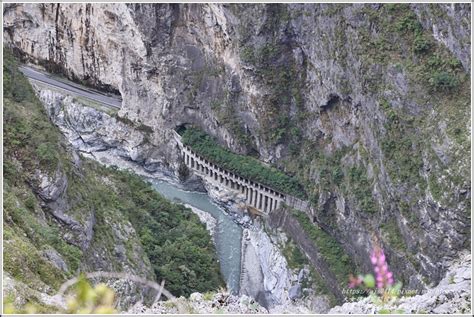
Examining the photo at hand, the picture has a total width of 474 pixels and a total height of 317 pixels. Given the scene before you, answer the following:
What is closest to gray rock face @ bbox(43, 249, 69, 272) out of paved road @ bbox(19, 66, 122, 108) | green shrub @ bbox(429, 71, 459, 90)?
green shrub @ bbox(429, 71, 459, 90)

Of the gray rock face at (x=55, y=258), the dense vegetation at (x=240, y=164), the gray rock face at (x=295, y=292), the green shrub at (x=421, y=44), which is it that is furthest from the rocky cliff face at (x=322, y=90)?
the gray rock face at (x=55, y=258)

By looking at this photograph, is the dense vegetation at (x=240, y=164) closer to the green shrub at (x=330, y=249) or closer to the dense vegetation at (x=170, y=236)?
the green shrub at (x=330, y=249)

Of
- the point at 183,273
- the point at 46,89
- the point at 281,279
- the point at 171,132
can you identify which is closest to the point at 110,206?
the point at 183,273

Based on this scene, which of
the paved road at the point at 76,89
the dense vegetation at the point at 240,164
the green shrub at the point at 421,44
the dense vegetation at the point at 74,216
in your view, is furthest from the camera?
the paved road at the point at 76,89

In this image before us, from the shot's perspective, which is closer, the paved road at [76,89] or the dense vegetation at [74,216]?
the dense vegetation at [74,216]

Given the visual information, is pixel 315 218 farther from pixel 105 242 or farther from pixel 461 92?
pixel 105 242
